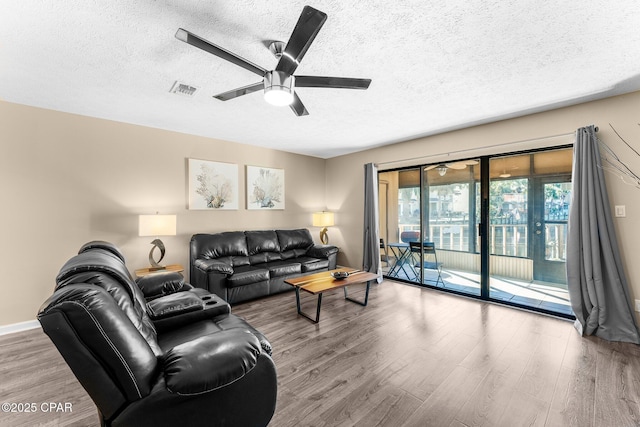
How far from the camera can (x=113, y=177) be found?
3.56 m

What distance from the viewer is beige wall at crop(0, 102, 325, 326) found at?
2.97 meters

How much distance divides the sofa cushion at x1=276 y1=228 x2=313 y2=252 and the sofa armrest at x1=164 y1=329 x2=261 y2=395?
11.9ft

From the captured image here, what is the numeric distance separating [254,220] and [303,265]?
1.34 metres

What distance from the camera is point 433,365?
2209 millimetres

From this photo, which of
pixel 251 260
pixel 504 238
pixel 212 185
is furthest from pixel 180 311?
pixel 504 238

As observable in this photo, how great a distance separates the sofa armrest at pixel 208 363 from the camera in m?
1.12

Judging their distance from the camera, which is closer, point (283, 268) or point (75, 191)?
point (75, 191)

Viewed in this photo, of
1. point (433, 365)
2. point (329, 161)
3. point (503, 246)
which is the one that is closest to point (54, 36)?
point (433, 365)

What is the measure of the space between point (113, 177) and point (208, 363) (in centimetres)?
349

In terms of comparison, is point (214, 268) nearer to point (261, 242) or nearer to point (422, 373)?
point (261, 242)

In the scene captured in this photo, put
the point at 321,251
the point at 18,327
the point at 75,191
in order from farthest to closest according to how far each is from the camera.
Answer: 1. the point at 321,251
2. the point at 75,191
3. the point at 18,327

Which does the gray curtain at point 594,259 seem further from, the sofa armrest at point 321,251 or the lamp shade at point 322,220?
the lamp shade at point 322,220

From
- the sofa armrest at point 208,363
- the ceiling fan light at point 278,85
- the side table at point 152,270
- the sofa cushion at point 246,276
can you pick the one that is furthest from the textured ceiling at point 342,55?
the sofa cushion at point 246,276

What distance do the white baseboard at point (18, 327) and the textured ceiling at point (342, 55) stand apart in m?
2.48
